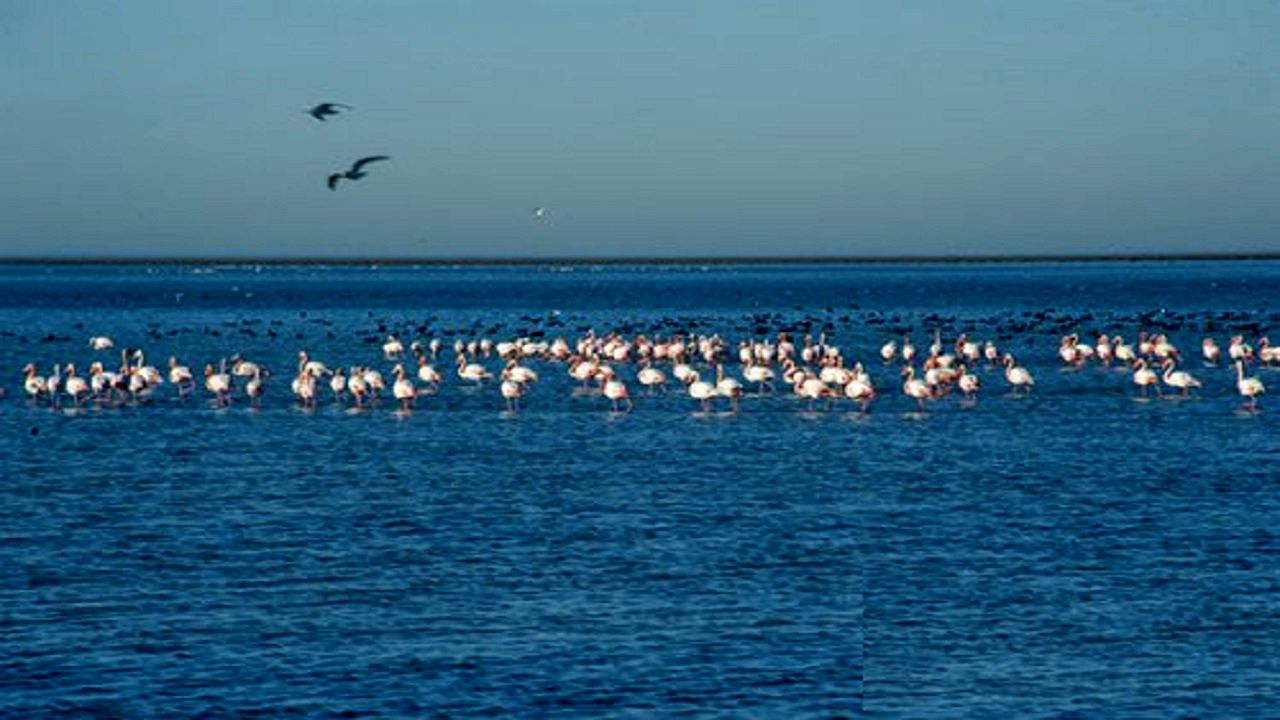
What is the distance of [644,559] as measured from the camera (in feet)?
67.3

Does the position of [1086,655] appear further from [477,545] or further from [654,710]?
[477,545]

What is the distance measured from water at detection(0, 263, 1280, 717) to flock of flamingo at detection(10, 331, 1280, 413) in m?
0.81

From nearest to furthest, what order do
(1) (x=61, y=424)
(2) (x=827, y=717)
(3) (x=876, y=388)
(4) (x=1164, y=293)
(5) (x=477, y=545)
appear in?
(2) (x=827, y=717) → (5) (x=477, y=545) → (1) (x=61, y=424) → (3) (x=876, y=388) → (4) (x=1164, y=293)

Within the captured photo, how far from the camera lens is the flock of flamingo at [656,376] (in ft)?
128

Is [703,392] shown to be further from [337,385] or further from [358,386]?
[337,385]

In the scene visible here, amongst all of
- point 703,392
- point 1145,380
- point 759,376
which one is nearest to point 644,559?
point 703,392

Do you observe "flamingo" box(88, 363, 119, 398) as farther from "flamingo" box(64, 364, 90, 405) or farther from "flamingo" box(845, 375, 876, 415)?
"flamingo" box(845, 375, 876, 415)

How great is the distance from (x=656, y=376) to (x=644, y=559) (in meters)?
21.4

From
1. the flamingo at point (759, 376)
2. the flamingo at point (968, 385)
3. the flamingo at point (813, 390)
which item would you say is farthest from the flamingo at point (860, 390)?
the flamingo at point (759, 376)

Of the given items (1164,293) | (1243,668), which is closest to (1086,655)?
(1243,668)

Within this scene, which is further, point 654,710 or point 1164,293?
point 1164,293

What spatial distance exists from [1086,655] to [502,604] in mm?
4967

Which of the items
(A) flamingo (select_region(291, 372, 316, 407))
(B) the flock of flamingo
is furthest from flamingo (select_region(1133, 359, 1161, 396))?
(A) flamingo (select_region(291, 372, 316, 407))

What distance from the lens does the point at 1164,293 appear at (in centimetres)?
13125
